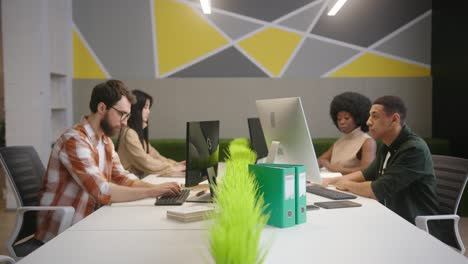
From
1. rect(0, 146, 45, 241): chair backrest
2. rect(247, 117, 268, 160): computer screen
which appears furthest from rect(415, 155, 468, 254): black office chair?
rect(0, 146, 45, 241): chair backrest

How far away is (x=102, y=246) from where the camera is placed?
5.33 ft

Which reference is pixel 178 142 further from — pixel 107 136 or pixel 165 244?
pixel 165 244

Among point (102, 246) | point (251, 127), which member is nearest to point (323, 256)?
point (102, 246)

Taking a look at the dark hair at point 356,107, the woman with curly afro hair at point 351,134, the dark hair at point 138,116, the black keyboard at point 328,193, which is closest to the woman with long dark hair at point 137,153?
the dark hair at point 138,116

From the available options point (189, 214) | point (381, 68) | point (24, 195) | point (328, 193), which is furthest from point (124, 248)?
point (381, 68)

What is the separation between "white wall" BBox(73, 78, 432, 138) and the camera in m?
5.83

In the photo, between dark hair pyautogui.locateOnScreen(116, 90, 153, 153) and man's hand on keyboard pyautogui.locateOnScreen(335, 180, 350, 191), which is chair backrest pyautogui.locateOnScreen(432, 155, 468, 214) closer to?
man's hand on keyboard pyautogui.locateOnScreen(335, 180, 350, 191)

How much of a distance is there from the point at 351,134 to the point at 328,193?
4.34 feet

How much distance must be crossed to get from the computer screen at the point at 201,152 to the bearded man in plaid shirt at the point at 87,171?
0.20 meters

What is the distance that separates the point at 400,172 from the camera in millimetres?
2521

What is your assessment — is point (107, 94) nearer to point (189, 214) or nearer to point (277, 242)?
point (189, 214)

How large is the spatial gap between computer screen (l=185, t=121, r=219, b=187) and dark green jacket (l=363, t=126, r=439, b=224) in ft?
3.09

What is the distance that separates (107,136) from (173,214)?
0.90 meters

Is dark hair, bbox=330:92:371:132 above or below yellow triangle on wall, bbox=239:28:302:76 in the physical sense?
below
